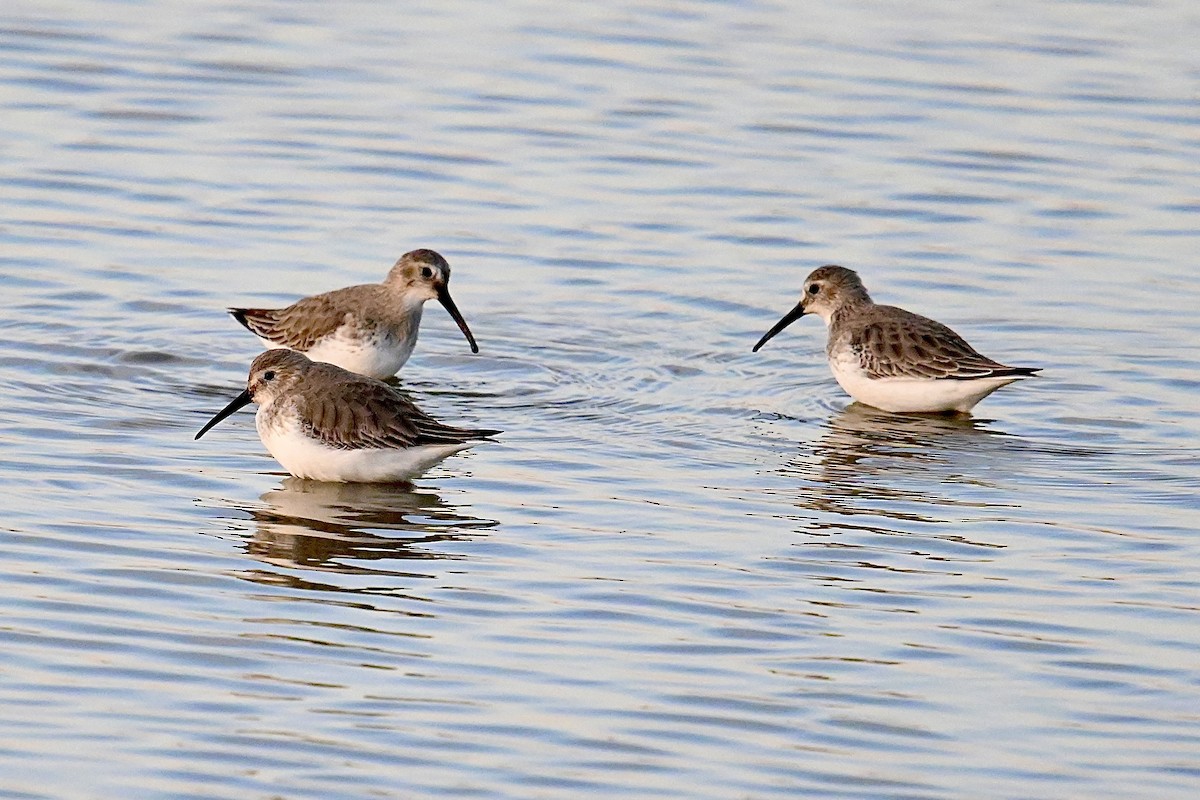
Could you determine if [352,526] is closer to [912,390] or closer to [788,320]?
[912,390]

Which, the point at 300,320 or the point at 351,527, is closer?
the point at 351,527

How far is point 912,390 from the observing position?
13.5 metres

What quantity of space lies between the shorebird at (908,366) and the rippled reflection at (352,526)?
3446 mm

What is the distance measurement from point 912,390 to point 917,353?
0.24 meters

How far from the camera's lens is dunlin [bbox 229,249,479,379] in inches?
551

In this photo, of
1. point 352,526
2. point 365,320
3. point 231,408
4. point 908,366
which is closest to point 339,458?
point 352,526

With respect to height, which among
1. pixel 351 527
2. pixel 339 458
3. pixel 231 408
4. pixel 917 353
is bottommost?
pixel 351 527

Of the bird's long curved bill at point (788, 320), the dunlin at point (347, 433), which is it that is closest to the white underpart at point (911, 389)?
the bird's long curved bill at point (788, 320)

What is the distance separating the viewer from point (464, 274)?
16.4m

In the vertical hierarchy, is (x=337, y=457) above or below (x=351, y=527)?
above

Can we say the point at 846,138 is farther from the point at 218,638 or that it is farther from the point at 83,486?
the point at 218,638

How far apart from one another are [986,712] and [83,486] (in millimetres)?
4915

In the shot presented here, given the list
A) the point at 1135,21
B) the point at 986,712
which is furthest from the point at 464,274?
the point at 1135,21

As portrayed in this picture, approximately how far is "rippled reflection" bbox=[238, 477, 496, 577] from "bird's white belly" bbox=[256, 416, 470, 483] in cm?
9
